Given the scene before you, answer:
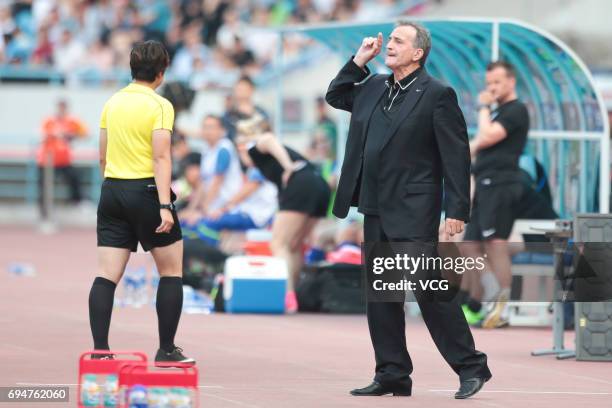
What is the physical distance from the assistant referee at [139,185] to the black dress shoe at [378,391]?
3.83 feet

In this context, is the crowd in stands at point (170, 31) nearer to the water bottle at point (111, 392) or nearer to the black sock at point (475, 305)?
the black sock at point (475, 305)

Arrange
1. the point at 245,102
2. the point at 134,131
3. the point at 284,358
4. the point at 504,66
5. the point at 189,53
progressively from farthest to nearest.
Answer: the point at 189,53
the point at 245,102
the point at 504,66
the point at 284,358
the point at 134,131

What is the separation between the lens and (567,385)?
32.7ft

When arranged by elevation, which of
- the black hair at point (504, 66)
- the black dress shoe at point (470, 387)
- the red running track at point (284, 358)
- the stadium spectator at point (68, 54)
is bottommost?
the red running track at point (284, 358)

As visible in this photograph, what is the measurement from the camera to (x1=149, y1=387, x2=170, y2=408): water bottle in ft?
22.6

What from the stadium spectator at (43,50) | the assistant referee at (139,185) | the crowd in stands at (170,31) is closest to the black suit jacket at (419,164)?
the assistant referee at (139,185)

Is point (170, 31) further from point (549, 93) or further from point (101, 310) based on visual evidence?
point (101, 310)

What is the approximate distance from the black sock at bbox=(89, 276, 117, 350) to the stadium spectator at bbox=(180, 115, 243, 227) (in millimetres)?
7573

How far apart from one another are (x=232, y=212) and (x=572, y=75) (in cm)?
414

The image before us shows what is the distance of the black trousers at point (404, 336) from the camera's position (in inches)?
352

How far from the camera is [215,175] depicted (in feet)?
57.2

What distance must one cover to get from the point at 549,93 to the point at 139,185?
20.5 ft

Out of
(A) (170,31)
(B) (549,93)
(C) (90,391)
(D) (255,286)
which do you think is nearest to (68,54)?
Result: (A) (170,31)

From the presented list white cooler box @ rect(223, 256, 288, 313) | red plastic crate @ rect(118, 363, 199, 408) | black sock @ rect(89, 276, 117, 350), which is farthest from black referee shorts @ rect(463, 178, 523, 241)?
red plastic crate @ rect(118, 363, 199, 408)
